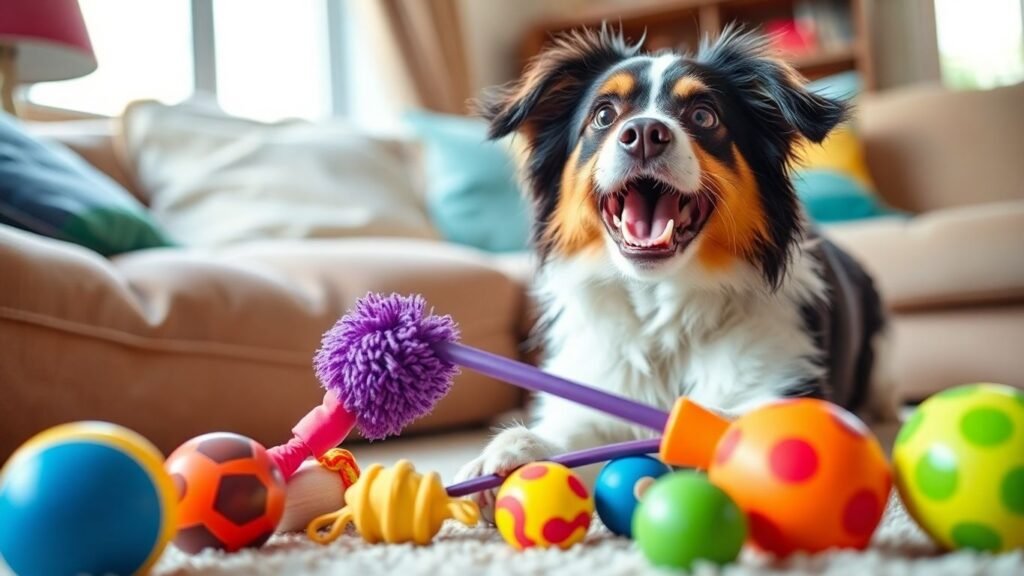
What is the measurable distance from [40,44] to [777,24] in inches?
178

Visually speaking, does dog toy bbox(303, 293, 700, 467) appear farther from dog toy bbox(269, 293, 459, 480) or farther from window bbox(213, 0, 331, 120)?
window bbox(213, 0, 331, 120)

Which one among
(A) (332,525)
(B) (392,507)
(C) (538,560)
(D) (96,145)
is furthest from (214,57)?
(C) (538,560)

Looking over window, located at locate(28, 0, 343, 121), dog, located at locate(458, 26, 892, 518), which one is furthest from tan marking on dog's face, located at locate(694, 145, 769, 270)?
window, located at locate(28, 0, 343, 121)

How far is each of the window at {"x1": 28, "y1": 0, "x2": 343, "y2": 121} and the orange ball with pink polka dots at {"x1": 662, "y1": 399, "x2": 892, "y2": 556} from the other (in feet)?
9.56

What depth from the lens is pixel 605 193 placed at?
158cm

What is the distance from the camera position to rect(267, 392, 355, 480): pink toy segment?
123cm

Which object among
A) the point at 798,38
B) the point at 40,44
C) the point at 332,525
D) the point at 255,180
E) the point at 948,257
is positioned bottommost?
the point at 948,257

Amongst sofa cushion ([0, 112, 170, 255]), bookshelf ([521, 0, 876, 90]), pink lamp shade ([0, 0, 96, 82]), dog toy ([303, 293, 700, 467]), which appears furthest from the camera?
bookshelf ([521, 0, 876, 90])

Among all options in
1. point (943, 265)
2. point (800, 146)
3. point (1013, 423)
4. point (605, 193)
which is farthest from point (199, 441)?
point (943, 265)

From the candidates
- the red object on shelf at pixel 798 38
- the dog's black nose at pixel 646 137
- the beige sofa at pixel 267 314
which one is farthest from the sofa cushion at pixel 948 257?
the red object on shelf at pixel 798 38

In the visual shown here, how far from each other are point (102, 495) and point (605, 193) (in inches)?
37.1

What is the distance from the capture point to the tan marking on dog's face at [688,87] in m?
1.61

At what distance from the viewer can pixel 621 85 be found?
1.67 m

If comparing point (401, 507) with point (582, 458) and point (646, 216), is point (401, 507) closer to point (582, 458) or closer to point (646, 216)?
point (582, 458)
